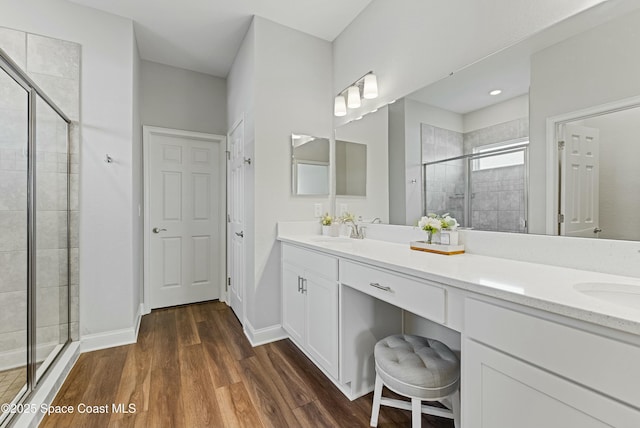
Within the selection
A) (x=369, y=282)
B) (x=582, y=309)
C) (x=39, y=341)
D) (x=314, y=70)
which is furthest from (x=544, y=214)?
(x=39, y=341)

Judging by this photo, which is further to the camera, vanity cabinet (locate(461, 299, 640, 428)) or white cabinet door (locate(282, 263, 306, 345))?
white cabinet door (locate(282, 263, 306, 345))

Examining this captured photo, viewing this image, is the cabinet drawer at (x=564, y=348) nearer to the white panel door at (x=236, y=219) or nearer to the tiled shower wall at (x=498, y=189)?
the tiled shower wall at (x=498, y=189)

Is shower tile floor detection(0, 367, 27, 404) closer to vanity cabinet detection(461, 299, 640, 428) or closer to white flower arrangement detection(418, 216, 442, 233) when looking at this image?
vanity cabinet detection(461, 299, 640, 428)

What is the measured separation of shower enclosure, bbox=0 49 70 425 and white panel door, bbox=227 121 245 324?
1351 mm

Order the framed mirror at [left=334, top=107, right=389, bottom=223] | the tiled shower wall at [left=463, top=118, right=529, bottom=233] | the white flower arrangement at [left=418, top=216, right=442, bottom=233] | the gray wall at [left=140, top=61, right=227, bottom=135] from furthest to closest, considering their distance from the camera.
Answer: the gray wall at [left=140, top=61, right=227, bottom=135] < the framed mirror at [left=334, top=107, right=389, bottom=223] < the white flower arrangement at [left=418, top=216, right=442, bottom=233] < the tiled shower wall at [left=463, top=118, right=529, bottom=233]

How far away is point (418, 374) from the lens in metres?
1.21

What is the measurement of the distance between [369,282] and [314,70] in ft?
6.95

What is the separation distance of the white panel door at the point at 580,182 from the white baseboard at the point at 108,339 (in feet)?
10.1

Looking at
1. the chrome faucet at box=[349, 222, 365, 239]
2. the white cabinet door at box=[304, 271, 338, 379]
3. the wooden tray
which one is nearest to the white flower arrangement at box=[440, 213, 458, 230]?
the wooden tray

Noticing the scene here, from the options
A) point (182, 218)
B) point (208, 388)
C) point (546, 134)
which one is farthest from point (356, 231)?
point (182, 218)

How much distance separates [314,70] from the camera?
263 centimetres

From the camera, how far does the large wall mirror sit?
3.44ft

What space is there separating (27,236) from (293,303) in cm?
173

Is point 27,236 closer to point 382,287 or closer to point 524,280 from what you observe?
point 382,287
